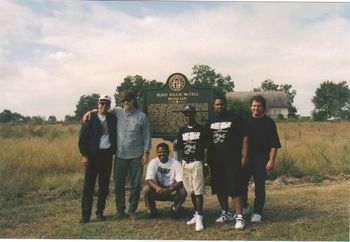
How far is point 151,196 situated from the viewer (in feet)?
22.3

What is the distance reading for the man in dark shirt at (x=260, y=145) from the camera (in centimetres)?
656

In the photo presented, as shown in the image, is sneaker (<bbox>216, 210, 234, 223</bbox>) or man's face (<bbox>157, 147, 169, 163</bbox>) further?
man's face (<bbox>157, 147, 169, 163</bbox>)

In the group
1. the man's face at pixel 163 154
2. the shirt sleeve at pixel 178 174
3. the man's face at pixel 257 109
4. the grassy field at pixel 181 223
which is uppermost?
the man's face at pixel 257 109

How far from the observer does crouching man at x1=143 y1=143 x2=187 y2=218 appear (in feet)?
21.9

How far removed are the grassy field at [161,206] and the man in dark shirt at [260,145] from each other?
51 cm

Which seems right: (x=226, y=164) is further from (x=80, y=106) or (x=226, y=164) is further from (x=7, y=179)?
(x=80, y=106)

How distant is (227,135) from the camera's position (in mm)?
6277

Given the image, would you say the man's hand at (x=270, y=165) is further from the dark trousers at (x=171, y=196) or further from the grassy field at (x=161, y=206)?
the dark trousers at (x=171, y=196)

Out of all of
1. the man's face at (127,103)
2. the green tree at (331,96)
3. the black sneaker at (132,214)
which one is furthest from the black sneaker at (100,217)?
the green tree at (331,96)

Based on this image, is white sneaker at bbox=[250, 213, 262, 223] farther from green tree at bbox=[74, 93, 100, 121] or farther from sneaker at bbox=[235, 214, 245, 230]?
green tree at bbox=[74, 93, 100, 121]

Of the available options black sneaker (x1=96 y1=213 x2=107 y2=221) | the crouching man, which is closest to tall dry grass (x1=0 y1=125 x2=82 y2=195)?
black sneaker (x1=96 y1=213 x2=107 y2=221)

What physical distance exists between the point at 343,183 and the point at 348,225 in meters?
3.60

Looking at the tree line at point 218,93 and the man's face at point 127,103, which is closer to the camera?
the man's face at point 127,103

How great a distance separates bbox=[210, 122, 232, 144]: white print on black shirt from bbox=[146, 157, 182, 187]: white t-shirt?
2.68ft
